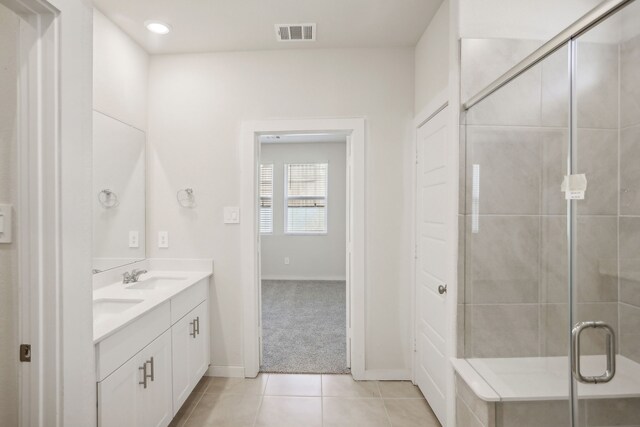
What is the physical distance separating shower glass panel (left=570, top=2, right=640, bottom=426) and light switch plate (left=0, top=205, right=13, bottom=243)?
77.6 inches

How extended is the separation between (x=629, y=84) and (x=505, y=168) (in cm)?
54

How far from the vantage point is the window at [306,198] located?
5.82m

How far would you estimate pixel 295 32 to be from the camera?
7.45 ft

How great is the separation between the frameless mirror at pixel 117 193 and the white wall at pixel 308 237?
337 centimetres

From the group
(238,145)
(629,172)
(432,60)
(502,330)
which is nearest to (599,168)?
(629,172)

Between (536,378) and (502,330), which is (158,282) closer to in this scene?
(502,330)

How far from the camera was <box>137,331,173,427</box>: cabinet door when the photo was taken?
1638 mm

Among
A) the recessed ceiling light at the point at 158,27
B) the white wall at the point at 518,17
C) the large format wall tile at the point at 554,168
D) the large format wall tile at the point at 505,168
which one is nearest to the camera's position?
the large format wall tile at the point at 554,168

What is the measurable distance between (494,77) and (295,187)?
14.6 ft

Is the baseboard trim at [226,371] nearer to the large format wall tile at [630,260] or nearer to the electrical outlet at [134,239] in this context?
the electrical outlet at [134,239]

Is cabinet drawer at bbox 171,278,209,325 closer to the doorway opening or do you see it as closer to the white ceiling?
the white ceiling

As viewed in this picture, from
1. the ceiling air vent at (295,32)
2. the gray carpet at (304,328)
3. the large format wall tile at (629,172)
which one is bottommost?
the gray carpet at (304,328)

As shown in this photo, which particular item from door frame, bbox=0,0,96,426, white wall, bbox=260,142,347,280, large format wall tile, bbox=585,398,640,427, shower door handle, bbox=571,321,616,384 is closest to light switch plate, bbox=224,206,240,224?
door frame, bbox=0,0,96,426

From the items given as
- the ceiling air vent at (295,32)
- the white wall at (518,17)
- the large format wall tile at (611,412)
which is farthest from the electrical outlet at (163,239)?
the large format wall tile at (611,412)
